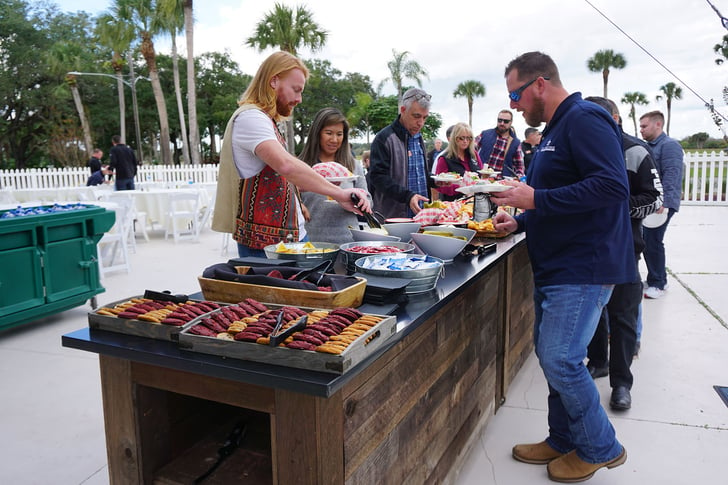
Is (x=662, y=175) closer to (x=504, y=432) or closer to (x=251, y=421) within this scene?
(x=504, y=432)

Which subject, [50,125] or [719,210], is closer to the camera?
[719,210]

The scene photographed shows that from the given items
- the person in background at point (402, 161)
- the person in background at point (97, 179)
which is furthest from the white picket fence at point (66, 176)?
the person in background at point (402, 161)

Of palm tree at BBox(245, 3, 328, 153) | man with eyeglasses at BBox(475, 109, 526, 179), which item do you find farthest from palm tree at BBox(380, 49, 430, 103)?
man with eyeglasses at BBox(475, 109, 526, 179)

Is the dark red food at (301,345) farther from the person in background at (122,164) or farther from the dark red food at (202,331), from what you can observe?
the person in background at (122,164)

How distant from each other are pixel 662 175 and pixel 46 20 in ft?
127

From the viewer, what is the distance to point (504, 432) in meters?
3.27

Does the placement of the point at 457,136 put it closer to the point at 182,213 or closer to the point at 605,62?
the point at 182,213

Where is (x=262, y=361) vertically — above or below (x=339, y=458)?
above

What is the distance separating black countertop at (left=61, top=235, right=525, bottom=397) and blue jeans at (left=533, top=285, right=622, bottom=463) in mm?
602

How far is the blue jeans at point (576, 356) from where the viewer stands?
7.93ft

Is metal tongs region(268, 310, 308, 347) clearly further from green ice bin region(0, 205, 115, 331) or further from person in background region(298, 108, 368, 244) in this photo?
green ice bin region(0, 205, 115, 331)

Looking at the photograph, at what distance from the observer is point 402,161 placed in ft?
15.5

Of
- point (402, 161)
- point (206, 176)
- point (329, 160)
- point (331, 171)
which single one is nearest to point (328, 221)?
point (331, 171)

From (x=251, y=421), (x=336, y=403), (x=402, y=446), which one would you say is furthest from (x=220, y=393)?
(x=402, y=446)
